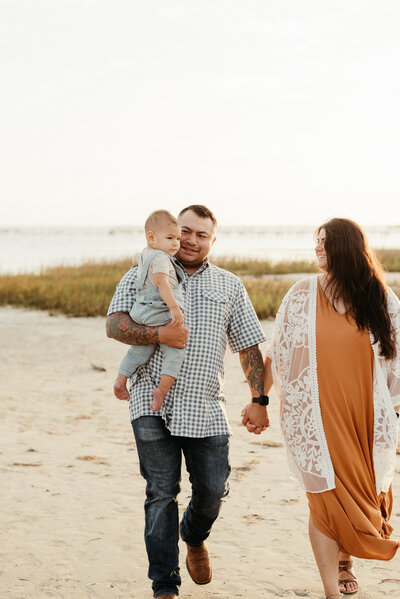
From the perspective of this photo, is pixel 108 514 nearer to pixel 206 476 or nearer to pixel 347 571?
pixel 206 476

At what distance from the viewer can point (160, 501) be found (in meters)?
3.87

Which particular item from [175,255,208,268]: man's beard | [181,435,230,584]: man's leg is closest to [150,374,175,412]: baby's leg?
[181,435,230,584]: man's leg

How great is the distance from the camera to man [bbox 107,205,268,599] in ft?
12.6

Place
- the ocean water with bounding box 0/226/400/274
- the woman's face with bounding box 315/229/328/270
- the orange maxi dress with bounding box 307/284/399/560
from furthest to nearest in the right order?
1. the ocean water with bounding box 0/226/400/274
2. the woman's face with bounding box 315/229/328/270
3. the orange maxi dress with bounding box 307/284/399/560

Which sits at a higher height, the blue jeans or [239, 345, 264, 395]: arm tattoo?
[239, 345, 264, 395]: arm tattoo

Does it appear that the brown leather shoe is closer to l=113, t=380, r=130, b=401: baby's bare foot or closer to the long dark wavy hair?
l=113, t=380, r=130, b=401: baby's bare foot

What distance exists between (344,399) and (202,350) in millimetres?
791

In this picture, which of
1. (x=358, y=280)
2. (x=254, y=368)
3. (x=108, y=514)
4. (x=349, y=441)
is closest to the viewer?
(x=349, y=441)

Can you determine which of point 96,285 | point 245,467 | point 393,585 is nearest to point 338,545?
point 393,585

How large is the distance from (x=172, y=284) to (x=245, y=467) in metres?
3.07

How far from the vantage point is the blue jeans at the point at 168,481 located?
12.6 feet

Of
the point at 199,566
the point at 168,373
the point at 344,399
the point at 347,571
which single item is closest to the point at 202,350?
the point at 168,373

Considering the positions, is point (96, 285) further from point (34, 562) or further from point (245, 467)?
point (34, 562)

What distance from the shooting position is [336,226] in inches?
155
